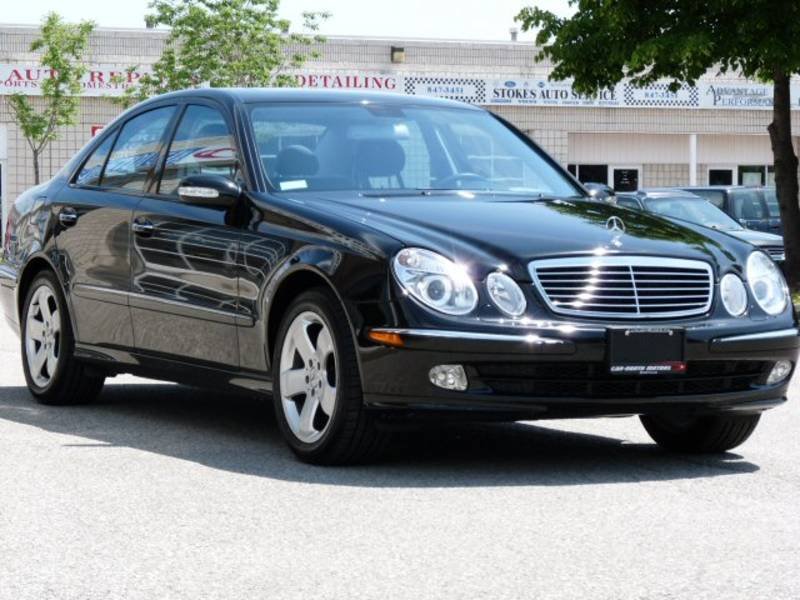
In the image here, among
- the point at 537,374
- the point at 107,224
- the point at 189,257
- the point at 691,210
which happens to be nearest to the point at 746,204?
the point at 691,210

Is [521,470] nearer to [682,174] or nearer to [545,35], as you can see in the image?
[545,35]

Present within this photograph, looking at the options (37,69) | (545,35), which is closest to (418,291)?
(545,35)

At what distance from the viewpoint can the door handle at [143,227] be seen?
27.4ft

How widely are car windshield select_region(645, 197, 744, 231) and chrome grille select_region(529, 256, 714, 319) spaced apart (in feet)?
53.9

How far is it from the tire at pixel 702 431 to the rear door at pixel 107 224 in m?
2.52

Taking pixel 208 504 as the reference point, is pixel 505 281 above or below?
above

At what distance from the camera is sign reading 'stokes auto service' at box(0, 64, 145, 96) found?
1817 inches

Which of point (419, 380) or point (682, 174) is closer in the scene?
point (419, 380)

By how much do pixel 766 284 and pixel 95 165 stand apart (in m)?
3.75

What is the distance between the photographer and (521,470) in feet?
23.4

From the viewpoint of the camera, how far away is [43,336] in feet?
31.1

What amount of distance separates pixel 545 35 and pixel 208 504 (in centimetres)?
1919

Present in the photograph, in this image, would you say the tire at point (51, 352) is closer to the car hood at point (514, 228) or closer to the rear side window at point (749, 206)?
the car hood at point (514, 228)

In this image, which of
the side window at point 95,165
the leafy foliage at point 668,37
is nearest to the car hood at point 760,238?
the leafy foliage at point 668,37
